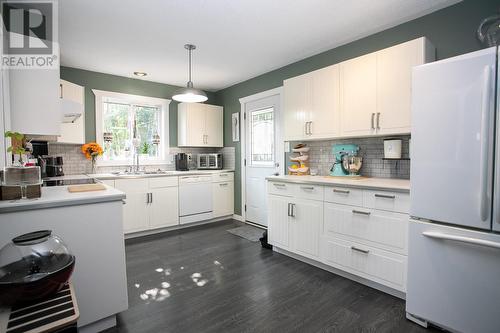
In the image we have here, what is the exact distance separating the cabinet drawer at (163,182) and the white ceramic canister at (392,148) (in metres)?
3.08

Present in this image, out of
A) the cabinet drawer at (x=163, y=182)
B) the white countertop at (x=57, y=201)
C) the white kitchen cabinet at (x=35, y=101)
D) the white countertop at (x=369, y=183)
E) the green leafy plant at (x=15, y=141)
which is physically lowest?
the cabinet drawer at (x=163, y=182)

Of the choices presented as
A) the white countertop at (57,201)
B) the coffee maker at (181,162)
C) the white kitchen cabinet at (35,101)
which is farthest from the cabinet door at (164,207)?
the white countertop at (57,201)

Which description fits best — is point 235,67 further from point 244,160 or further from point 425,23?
point 425,23

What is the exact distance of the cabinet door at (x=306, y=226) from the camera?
106 inches

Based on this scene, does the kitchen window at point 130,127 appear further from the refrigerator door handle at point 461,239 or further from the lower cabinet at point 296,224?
the refrigerator door handle at point 461,239

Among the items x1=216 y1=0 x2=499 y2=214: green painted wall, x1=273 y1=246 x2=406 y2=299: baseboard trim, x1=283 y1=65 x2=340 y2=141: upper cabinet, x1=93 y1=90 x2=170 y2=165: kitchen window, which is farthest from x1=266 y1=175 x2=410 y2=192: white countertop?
x1=93 y1=90 x2=170 y2=165: kitchen window

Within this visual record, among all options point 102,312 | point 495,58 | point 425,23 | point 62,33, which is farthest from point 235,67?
point 102,312

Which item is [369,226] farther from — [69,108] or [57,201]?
[69,108]

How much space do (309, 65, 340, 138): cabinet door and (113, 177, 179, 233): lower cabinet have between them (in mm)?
2438

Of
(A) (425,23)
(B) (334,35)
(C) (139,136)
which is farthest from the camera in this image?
(C) (139,136)

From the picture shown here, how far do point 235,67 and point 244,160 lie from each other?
5.31ft

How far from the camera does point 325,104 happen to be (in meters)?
2.98

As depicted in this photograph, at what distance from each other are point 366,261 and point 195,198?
9.64 ft

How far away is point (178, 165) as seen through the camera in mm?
4691
